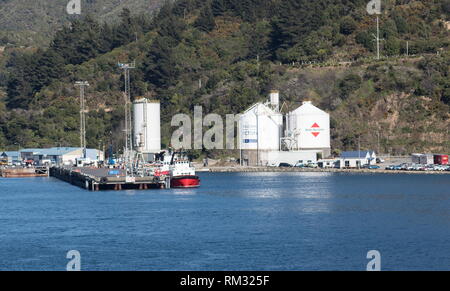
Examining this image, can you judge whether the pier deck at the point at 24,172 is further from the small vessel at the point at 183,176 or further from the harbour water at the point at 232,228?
the small vessel at the point at 183,176

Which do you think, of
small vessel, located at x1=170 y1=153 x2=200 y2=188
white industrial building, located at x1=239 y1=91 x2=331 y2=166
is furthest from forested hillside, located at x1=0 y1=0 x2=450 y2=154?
small vessel, located at x1=170 y1=153 x2=200 y2=188

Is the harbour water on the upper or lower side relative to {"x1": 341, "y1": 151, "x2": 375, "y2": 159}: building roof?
lower

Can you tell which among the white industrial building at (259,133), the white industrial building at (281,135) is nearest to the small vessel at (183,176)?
the white industrial building at (281,135)

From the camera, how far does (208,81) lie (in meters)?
171

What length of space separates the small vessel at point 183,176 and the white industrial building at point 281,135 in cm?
3501

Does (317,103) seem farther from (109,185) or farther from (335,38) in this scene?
(109,185)

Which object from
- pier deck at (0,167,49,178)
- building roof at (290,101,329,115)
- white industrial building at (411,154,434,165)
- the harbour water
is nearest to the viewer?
the harbour water

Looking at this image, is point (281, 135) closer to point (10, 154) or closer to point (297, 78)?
point (297, 78)

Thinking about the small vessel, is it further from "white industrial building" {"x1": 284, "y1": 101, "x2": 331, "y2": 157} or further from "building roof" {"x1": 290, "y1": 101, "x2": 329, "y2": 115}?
"building roof" {"x1": 290, "y1": 101, "x2": 329, "y2": 115}

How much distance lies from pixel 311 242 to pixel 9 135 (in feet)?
439

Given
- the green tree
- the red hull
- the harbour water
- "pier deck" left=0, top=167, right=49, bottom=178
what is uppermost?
the green tree

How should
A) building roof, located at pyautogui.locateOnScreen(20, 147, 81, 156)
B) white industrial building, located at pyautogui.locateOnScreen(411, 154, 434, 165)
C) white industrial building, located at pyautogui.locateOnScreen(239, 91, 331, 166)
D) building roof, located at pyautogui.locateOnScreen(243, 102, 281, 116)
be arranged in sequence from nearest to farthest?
white industrial building, located at pyautogui.locateOnScreen(411, 154, 434, 165) → white industrial building, located at pyautogui.locateOnScreen(239, 91, 331, 166) → building roof, located at pyautogui.locateOnScreen(243, 102, 281, 116) → building roof, located at pyautogui.locateOnScreen(20, 147, 81, 156)

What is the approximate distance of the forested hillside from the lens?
141 metres
